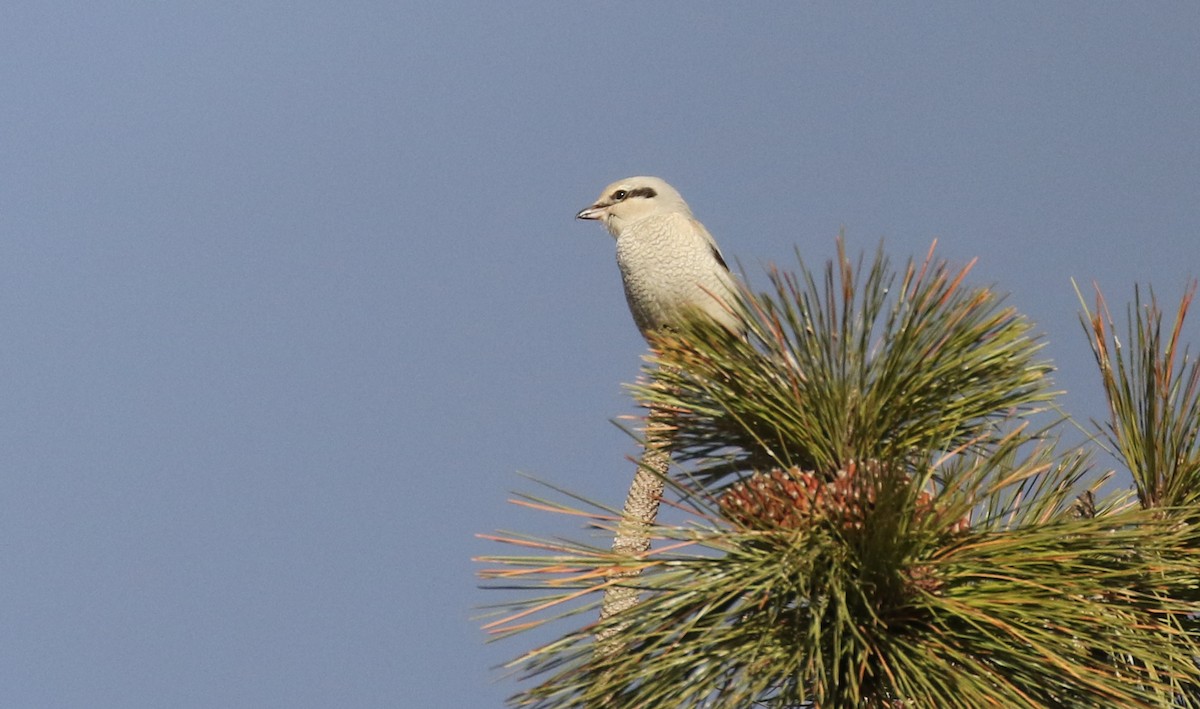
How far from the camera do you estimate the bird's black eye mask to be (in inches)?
261

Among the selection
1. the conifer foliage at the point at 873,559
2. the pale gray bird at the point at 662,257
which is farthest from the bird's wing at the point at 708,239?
the conifer foliage at the point at 873,559

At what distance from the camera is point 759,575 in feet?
9.82

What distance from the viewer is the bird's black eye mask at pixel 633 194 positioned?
6621mm

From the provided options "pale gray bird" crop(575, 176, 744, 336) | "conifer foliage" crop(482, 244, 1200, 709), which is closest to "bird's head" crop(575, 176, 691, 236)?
"pale gray bird" crop(575, 176, 744, 336)

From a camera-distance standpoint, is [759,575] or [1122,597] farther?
[1122,597]

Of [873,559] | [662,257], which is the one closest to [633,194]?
[662,257]

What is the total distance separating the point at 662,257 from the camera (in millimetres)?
6055

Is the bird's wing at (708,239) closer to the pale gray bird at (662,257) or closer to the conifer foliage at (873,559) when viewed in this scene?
the pale gray bird at (662,257)

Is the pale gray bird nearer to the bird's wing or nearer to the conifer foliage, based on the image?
the bird's wing

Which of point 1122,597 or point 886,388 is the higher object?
point 886,388

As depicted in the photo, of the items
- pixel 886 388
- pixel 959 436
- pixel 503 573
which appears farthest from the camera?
pixel 959 436

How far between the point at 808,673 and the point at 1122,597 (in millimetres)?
954

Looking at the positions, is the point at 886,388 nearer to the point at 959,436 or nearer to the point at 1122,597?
the point at 959,436

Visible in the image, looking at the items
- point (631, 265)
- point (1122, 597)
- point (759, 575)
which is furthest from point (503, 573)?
point (631, 265)
